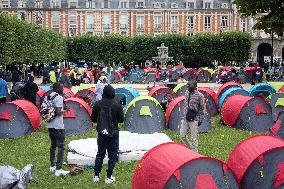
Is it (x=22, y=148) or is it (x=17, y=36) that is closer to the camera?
(x=22, y=148)

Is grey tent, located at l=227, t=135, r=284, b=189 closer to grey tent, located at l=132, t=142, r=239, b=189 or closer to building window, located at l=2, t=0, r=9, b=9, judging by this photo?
grey tent, located at l=132, t=142, r=239, b=189

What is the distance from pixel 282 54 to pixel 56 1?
100ft

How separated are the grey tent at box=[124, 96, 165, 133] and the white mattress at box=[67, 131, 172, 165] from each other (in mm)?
2703

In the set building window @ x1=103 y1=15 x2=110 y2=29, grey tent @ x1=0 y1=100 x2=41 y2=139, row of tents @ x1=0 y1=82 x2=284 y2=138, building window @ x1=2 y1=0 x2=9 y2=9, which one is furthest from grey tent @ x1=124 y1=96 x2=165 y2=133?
building window @ x1=2 y1=0 x2=9 y2=9

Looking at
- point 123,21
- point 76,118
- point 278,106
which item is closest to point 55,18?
point 123,21

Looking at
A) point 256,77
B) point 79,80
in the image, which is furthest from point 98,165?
point 256,77

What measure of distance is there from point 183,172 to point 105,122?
2.33 metres

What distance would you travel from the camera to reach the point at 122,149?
11.6 m

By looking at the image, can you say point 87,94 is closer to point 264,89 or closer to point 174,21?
point 264,89

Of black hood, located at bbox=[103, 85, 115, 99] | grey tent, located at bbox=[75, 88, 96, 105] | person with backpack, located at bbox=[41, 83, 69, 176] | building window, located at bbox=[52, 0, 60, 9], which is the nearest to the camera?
black hood, located at bbox=[103, 85, 115, 99]

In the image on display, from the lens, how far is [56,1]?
7119 centimetres

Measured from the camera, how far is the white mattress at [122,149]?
11.2m

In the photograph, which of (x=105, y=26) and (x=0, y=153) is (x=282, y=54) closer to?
(x=105, y=26)

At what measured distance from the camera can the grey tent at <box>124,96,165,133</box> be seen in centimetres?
1554
